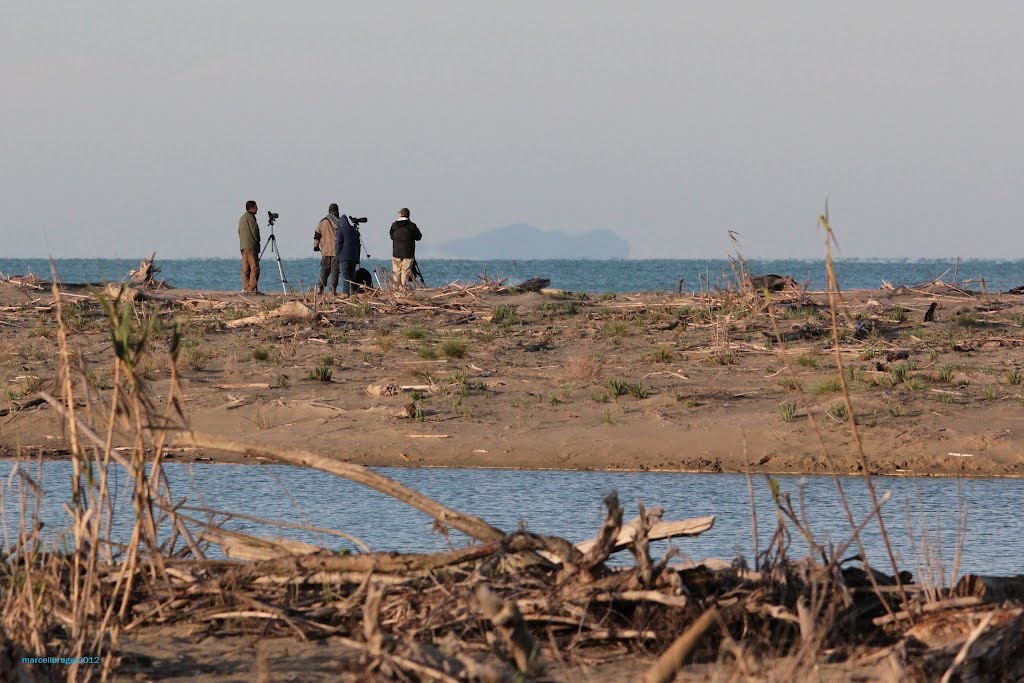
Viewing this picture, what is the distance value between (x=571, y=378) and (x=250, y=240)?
Answer: 9196 millimetres

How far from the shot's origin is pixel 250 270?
24.1 meters

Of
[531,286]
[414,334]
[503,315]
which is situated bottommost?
[414,334]

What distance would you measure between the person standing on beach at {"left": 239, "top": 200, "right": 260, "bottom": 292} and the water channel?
398 inches

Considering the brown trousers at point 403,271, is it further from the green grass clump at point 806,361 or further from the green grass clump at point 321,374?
the green grass clump at point 806,361

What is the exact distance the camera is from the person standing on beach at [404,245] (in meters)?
22.7

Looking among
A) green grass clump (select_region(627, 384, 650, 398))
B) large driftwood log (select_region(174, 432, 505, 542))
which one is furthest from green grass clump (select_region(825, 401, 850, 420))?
large driftwood log (select_region(174, 432, 505, 542))

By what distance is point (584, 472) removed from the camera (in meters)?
13.2

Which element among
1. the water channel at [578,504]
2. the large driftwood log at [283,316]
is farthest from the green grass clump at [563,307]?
the water channel at [578,504]

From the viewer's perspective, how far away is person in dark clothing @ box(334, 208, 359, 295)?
22.3 m

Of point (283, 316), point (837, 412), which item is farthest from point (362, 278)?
point (837, 412)

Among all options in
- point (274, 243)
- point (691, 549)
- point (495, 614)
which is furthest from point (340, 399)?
point (495, 614)

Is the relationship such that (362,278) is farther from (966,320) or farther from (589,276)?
(589,276)

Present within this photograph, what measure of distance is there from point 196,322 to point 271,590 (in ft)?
46.9

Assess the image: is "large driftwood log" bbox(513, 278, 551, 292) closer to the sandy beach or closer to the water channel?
the sandy beach
